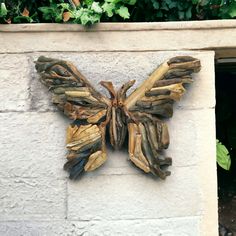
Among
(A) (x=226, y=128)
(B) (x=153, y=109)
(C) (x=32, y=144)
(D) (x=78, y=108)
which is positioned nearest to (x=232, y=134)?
(A) (x=226, y=128)

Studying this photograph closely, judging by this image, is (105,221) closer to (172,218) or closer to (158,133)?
(172,218)

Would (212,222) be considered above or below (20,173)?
below

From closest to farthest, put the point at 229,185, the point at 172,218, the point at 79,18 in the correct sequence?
the point at 79,18 → the point at 172,218 → the point at 229,185

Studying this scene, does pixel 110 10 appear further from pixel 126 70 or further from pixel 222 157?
pixel 222 157

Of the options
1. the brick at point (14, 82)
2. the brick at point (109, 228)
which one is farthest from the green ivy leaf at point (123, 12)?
the brick at point (109, 228)

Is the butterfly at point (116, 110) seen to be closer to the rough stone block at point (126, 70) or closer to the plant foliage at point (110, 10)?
the rough stone block at point (126, 70)

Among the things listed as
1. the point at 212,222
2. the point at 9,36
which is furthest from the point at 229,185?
the point at 9,36

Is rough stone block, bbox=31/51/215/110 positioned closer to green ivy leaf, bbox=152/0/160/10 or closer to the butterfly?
the butterfly
